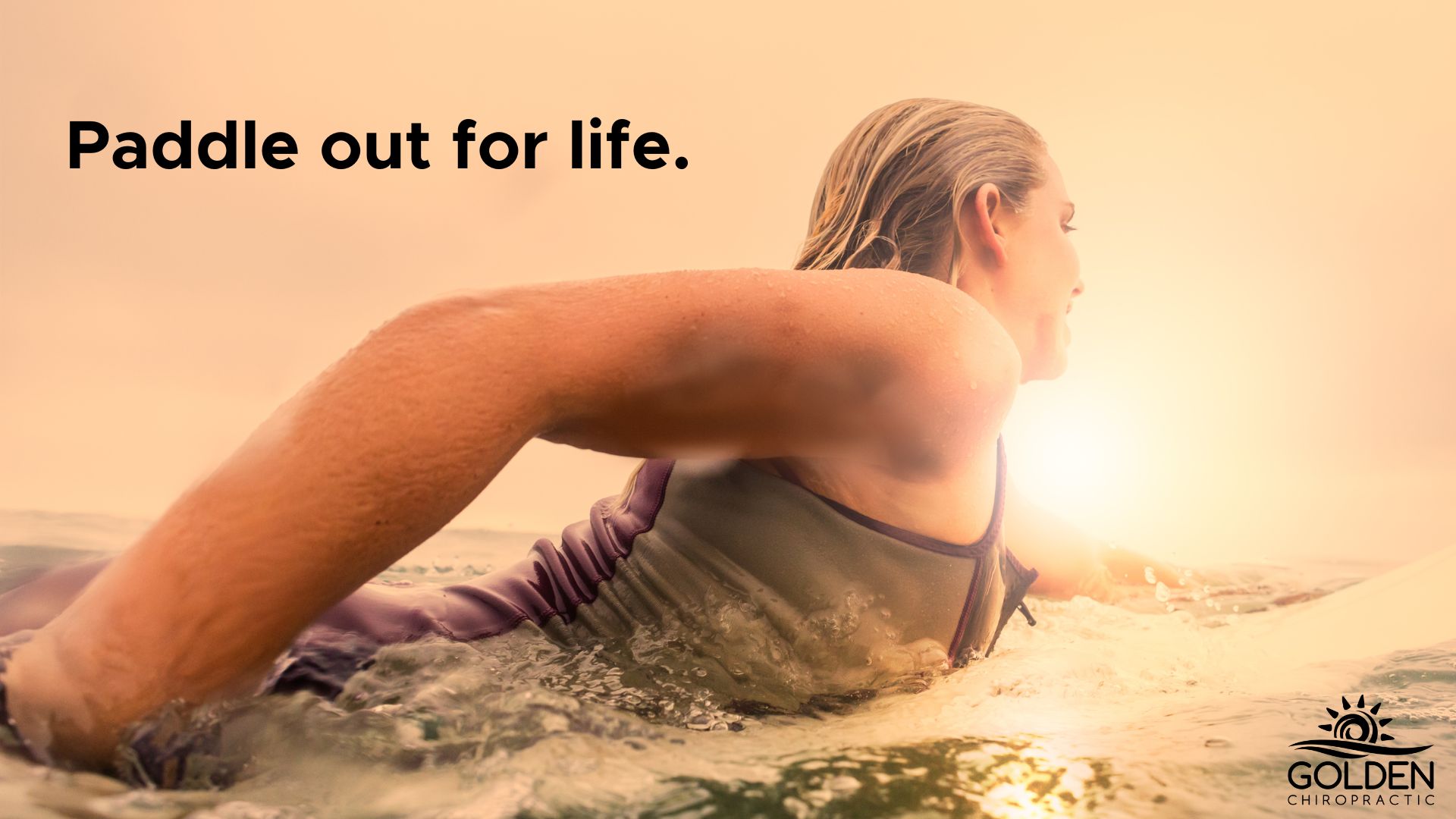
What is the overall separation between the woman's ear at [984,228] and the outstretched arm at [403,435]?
54 centimetres

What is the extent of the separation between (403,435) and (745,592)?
17.6 inches

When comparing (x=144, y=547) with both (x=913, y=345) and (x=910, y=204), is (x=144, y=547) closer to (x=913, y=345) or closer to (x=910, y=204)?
(x=913, y=345)

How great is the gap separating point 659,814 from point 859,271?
1.54 ft

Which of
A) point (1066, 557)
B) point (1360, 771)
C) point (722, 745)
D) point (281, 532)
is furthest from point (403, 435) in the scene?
point (1066, 557)

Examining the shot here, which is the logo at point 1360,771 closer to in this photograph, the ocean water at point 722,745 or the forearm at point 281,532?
the ocean water at point 722,745

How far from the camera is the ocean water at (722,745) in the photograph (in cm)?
71

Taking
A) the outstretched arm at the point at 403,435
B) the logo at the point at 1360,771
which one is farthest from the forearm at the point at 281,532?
the logo at the point at 1360,771

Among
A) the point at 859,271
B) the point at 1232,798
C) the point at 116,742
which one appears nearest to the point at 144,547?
the point at 116,742

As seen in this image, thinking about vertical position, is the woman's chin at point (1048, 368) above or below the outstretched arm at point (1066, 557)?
above

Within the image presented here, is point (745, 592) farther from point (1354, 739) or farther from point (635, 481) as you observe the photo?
point (1354, 739)

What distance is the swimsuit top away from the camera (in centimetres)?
103

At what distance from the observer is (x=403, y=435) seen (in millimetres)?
689

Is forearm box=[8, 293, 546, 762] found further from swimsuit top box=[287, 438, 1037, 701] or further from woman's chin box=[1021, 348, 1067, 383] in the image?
woman's chin box=[1021, 348, 1067, 383]

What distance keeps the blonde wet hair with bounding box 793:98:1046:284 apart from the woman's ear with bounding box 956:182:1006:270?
1 cm
